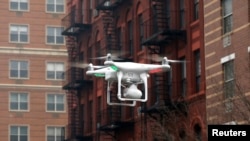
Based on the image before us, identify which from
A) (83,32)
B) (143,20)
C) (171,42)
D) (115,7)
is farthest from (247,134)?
(83,32)

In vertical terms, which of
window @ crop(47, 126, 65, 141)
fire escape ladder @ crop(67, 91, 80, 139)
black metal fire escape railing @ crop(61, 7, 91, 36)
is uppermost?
black metal fire escape railing @ crop(61, 7, 91, 36)

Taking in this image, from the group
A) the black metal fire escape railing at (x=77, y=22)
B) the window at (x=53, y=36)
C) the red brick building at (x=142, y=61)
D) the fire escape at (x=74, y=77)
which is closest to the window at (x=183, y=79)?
the red brick building at (x=142, y=61)

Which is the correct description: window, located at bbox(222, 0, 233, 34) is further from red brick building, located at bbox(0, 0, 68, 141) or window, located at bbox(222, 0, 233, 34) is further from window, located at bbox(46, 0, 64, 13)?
window, located at bbox(46, 0, 64, 13)

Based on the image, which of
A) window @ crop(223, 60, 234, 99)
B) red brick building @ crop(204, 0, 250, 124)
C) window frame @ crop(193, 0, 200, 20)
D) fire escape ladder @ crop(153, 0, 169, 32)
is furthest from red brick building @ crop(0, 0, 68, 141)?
window @ crop(223, 60, 234, 99)

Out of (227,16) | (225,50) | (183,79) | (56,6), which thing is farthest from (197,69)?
(56,6)

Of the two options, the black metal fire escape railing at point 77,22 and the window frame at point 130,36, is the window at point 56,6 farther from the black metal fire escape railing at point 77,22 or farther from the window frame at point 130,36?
the window frame at point 130,36

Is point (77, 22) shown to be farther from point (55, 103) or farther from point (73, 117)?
point (55, 103)

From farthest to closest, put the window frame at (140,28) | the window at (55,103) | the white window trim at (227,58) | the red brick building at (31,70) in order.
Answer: the window at (55,103) < the red brick building at (31,70) < the window frame at (140,28) < the white window trim at (227,58)
